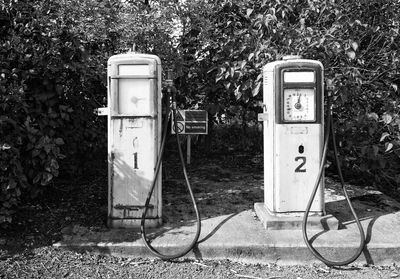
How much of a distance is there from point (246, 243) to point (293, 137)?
43.1 inches

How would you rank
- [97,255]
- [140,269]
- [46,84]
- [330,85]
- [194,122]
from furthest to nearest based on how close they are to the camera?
[194,122] → [330,85] → [46,84] → [97,255] → [140,269]

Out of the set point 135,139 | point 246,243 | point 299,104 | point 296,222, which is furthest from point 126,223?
point 299,104

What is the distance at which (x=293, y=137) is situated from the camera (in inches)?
168

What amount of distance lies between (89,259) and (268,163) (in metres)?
1.90

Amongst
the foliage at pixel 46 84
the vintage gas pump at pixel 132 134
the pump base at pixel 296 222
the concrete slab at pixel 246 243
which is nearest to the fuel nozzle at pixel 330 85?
the pump base at pixel 296 222

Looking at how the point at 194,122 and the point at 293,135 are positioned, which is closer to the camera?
the point at 293,135

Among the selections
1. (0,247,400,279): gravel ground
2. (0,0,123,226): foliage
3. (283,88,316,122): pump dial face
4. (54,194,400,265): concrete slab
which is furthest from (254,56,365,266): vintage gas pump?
(0,0,123,226): foliage

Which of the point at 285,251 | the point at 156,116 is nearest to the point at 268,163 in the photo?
the point at 285,251

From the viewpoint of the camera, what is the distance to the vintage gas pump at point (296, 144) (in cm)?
421

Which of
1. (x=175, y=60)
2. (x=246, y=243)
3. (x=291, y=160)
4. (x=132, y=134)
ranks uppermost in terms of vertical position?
(x=175, y=60)

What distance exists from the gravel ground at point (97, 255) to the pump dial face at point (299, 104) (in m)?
1.23

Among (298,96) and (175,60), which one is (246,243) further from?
(175,60)

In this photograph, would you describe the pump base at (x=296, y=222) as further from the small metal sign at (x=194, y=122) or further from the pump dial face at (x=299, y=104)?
the small metal sign at (x=194, y=122)

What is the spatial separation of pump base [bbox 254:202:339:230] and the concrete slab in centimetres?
5
